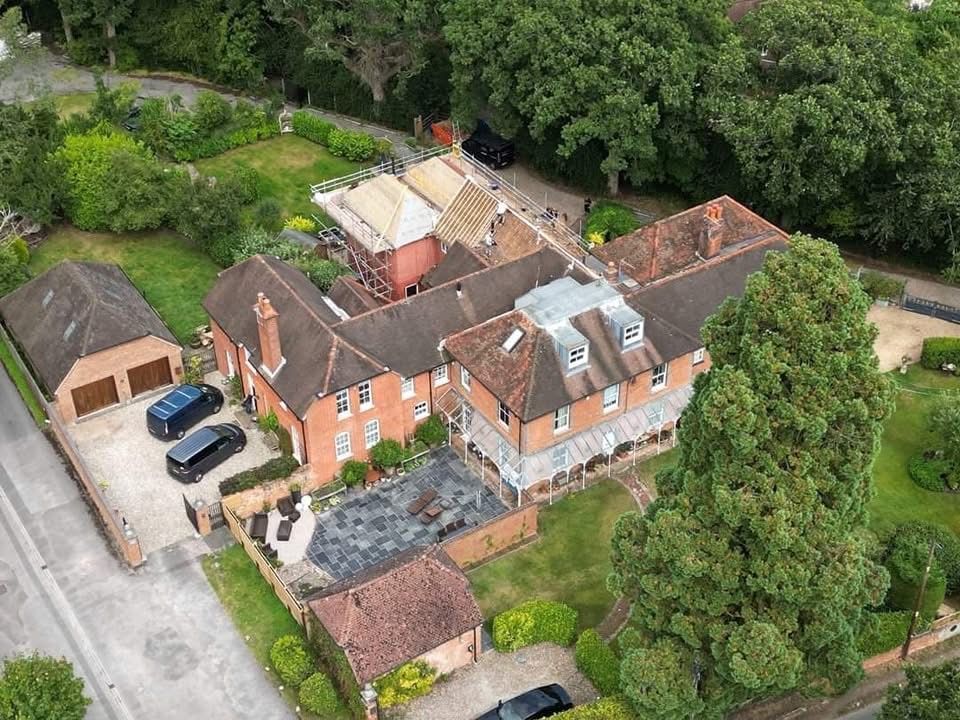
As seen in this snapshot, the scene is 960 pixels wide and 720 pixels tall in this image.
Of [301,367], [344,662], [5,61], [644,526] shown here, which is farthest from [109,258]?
[644,526]

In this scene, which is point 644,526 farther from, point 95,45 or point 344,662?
point 95,45

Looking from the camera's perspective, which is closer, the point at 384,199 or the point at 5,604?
the point at 5,604

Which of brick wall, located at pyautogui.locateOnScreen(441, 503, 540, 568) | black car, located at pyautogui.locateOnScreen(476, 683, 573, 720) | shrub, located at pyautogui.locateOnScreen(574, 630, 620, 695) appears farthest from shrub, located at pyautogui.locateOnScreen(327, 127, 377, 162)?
black car, located at pyautogui.locateOnScreen(476, 683, 573, 720)

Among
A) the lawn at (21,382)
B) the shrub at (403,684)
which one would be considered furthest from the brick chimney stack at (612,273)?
the lawn at (21,382)

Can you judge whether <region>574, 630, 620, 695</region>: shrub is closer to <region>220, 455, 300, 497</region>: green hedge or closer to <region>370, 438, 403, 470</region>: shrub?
<region>370, 438, 403, 470</region>: shrub

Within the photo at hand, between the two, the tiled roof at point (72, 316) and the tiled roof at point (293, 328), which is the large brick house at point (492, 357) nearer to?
the tiled roof at point (293, 328)

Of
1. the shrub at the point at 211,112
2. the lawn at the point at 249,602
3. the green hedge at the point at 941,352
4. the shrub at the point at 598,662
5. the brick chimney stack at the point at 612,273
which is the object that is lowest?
the lawn at the point at 249,602
